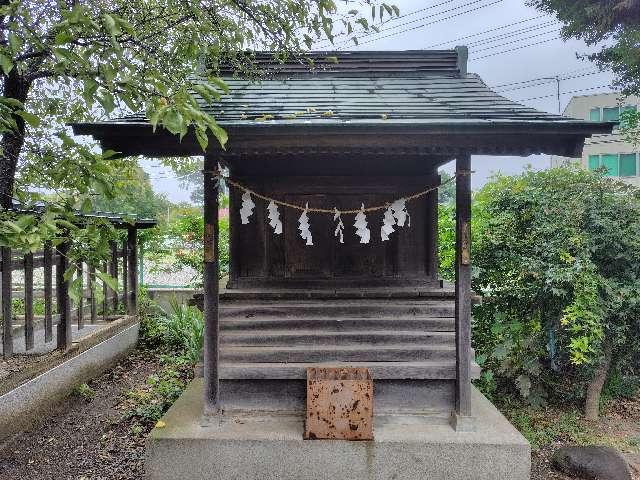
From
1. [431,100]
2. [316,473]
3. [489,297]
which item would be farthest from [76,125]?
[489,297]

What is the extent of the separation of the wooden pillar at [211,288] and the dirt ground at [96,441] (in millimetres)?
1380

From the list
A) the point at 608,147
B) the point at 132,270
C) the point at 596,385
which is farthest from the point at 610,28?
the point at 608,147

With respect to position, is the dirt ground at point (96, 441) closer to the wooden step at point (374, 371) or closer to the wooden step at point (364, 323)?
the wooden step at point (374, 371)

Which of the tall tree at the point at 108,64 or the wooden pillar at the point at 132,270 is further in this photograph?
the wooden pillar at the point at 132,270

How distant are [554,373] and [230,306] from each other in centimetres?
549

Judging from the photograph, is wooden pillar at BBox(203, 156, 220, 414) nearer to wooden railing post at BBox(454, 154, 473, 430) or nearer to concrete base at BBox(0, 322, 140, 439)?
wooden railing post at BBox(454, 154, 473, 430)

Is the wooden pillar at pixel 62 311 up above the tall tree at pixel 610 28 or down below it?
below

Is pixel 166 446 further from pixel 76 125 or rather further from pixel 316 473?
pixel 76 125

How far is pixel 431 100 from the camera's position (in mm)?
4945

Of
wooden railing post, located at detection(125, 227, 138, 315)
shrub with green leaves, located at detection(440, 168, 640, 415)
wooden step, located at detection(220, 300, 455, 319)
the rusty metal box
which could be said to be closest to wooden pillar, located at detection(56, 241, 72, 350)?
wooden railing post, located at detection(125, 227, 138, 315)

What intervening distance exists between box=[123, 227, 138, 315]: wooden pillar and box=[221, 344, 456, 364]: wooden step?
585cm

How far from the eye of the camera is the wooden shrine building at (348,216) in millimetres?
4156

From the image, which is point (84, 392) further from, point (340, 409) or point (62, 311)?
point (340, 409)

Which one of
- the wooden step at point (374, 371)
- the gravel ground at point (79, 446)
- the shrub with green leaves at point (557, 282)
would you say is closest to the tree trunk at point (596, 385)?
the shrub with green leaves at point (557, 282)
